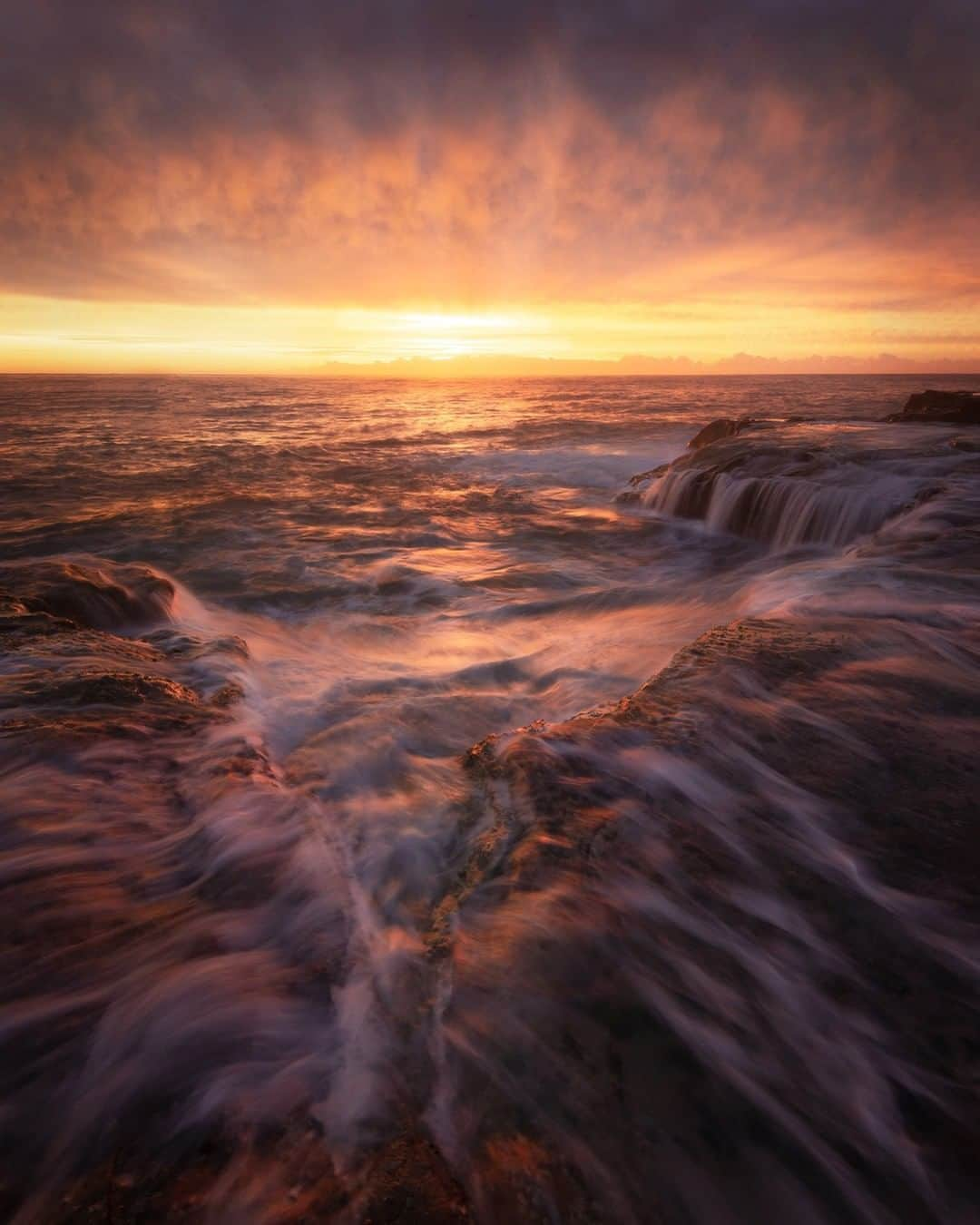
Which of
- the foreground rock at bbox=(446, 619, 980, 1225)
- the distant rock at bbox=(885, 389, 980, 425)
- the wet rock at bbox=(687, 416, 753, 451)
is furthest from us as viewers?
the wet rock at bbox=(687, 416, 753, 451)

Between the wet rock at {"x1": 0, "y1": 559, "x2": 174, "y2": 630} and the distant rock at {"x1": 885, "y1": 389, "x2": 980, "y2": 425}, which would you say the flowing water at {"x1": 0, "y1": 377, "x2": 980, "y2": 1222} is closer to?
the wet rock at {"x1": 0, "y1": 559, "x2": 174, "y2": 630}

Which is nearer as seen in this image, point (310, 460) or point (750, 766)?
point (750, 766)

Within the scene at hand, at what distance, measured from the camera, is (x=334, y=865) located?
9.75 feet

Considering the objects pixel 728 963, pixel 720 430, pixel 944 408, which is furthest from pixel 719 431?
pixel 728 963

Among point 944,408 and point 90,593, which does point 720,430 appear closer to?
point 944,408

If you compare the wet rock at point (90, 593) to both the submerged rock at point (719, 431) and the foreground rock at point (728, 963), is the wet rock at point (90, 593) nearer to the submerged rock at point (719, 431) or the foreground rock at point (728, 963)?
the foreground rock at point (728, 963)

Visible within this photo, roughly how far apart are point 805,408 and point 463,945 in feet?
122

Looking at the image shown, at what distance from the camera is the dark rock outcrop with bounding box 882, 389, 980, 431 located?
1628 centimetres

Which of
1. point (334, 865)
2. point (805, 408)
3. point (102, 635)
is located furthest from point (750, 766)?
point (805, 408)

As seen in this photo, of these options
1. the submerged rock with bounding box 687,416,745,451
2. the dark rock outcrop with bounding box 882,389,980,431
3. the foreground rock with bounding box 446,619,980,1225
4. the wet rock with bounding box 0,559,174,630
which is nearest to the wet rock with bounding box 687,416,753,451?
the submerged rock with bounding box 687,416,745,451

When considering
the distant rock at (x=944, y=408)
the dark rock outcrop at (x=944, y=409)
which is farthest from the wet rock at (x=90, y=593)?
the distant rock at (x=944, y=408)

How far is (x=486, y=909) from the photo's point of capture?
245cm

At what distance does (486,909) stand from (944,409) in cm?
2125

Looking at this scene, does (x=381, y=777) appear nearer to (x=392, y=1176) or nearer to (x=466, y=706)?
(x=466, y=706)
